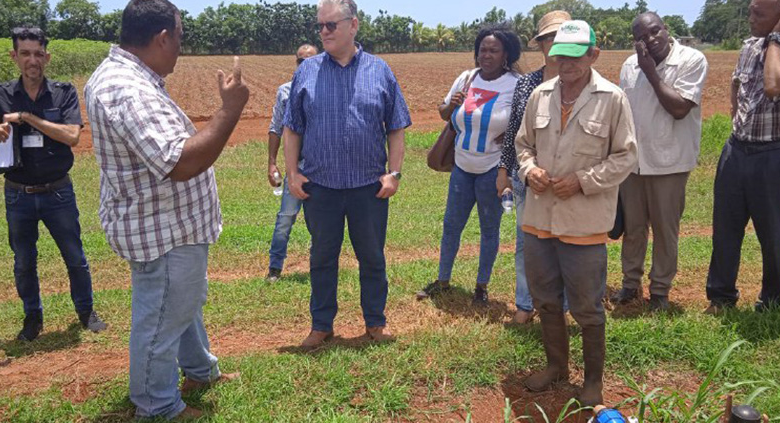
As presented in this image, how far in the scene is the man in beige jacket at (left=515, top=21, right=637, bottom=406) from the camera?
3.17 meters

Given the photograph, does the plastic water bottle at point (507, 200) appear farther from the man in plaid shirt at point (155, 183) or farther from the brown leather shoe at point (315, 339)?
the man in plaid shirt at point (155, 183)

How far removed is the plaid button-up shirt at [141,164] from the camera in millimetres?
2621

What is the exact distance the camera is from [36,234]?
4.57m

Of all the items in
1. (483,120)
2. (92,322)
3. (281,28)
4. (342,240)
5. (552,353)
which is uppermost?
(281,28)

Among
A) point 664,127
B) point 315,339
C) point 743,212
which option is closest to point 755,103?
point 664,127

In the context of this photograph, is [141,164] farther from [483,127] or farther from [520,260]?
[520,260]

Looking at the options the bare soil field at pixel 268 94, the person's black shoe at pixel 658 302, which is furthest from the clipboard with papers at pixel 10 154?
the bare soil field at pixel 268 94

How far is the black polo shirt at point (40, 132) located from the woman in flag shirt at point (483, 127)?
2801mm

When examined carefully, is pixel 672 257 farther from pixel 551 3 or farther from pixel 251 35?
pixel 551 3

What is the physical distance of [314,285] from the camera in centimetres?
411

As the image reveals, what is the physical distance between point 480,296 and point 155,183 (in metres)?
2.89

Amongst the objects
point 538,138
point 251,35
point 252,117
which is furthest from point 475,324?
point 251,35

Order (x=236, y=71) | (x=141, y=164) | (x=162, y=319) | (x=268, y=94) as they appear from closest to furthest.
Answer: (x=236, y=71), (x=141, y=164), (x=162, y=319), (x=268, y=94)

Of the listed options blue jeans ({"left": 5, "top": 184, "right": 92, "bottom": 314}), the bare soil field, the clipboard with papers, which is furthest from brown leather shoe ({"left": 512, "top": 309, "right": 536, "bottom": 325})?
the bare soil field
